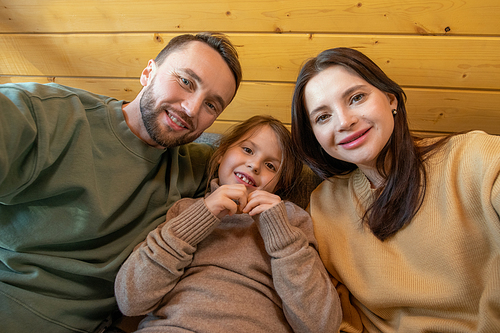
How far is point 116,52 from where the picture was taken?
1.45 meters

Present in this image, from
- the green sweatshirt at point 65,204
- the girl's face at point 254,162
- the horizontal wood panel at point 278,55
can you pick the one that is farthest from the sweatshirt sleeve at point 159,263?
the horizontal wood panel at point 278,55

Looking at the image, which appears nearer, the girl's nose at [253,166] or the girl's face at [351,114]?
the girl's face at [351,114]

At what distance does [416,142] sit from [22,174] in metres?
1.28

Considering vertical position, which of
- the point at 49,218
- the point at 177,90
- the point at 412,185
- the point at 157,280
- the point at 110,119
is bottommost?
the point at 157,280

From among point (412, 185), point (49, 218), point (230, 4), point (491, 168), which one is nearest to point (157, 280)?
point (49, 218)

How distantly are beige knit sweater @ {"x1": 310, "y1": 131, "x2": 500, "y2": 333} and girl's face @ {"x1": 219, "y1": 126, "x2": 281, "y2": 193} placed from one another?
37 centimetres

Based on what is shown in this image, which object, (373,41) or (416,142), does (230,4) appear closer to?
(373,41)

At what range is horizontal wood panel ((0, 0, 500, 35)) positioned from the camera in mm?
1116

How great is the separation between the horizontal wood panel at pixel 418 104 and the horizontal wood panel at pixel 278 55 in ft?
0.14

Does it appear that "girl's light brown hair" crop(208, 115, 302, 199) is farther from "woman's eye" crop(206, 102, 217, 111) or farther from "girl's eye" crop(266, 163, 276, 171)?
"woman's eye" crop(206, 102, 217, 111)

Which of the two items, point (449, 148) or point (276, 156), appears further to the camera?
point (276, 156)

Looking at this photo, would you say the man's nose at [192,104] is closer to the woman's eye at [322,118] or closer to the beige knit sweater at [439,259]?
the woman's eye at [322,118]

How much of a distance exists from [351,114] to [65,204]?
97 centimetres

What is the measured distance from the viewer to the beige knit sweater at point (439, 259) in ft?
2.49
